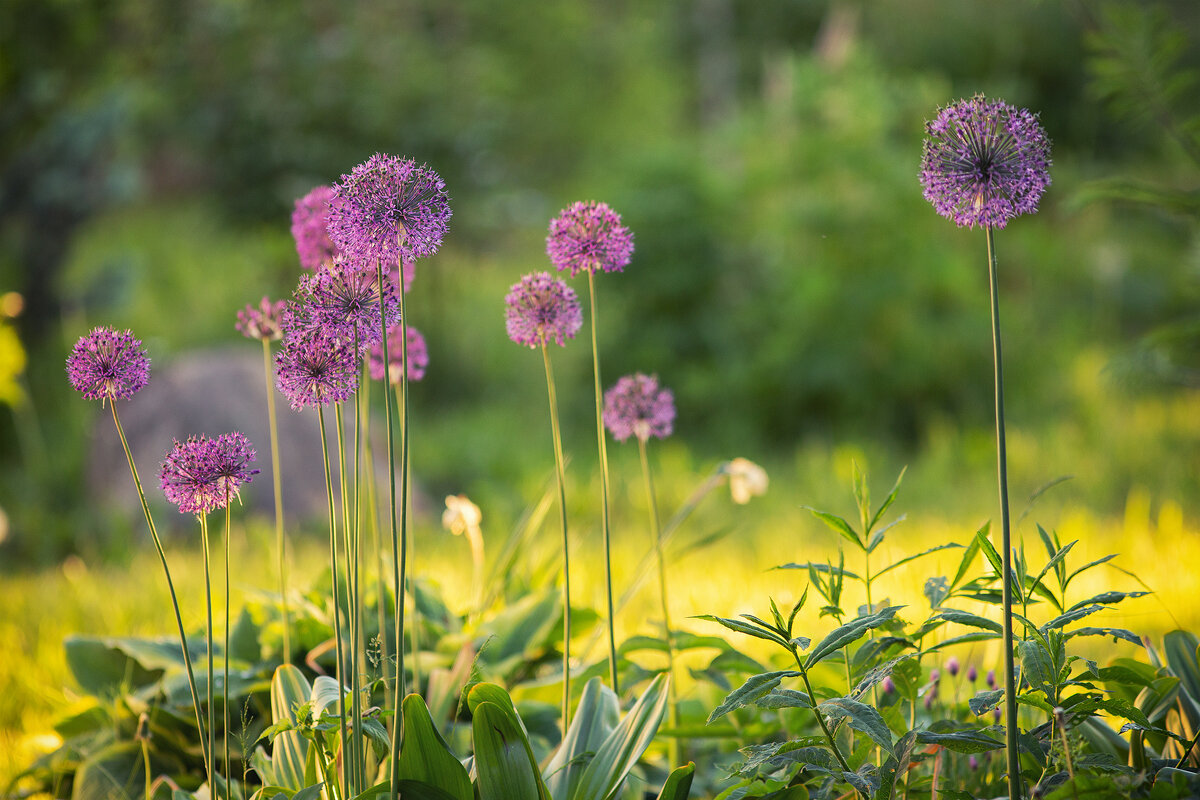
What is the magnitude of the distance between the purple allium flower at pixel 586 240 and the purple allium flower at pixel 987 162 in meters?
0.43

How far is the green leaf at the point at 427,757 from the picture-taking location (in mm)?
1197

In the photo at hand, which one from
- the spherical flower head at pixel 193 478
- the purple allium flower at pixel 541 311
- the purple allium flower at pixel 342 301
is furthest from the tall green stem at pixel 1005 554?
the spherical flower head at pixel 193 478

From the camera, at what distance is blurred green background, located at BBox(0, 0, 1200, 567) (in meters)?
4.89

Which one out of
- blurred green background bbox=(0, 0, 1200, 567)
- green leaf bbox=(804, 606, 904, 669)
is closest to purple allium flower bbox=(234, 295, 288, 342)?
green leaf bbox=(804, 606, 904, 669)

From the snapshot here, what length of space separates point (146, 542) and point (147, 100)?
16.4ft

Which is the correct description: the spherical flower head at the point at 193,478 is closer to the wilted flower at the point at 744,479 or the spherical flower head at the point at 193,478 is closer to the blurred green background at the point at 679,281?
the wilted flower at the point at 744,479

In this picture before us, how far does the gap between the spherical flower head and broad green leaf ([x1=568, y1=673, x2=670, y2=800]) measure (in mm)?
642

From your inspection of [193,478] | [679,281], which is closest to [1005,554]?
[193,478]

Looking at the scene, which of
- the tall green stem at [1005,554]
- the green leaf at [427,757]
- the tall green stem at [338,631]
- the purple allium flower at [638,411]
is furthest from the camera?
the purple allium flower at [638,411]

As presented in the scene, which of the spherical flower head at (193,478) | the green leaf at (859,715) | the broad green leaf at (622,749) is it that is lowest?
the broad green leaf at (622,749)

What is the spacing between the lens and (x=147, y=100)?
7.70m

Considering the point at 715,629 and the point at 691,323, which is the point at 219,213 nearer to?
the point at 691,323

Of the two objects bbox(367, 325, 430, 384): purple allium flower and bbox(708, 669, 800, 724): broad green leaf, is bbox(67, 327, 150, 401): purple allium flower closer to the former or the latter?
bbox(367, 325, 430, 384): purple allium flower

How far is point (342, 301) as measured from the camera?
1126 mm
